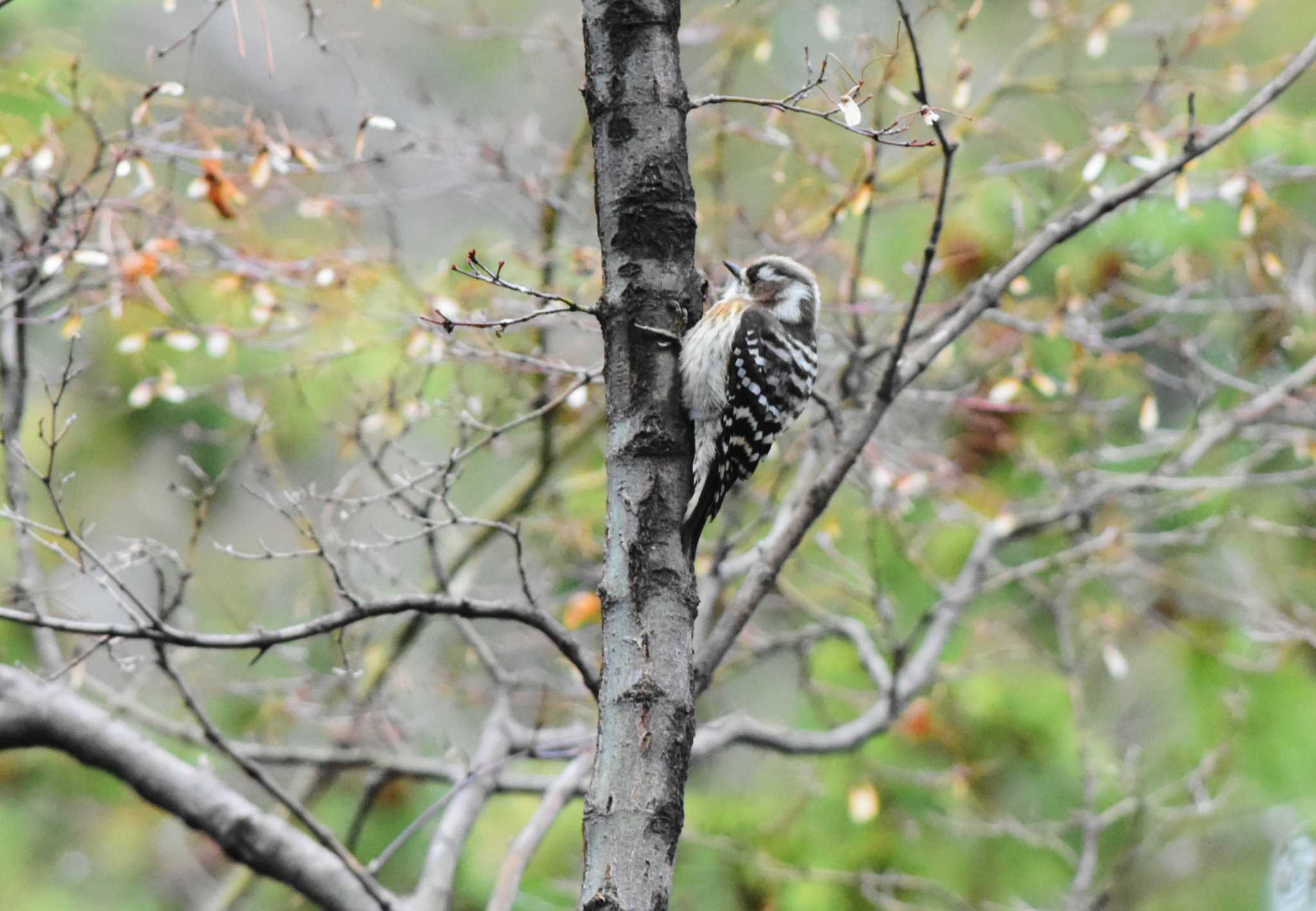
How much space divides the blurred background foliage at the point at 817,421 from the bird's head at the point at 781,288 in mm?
240

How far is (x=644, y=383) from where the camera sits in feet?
7.68

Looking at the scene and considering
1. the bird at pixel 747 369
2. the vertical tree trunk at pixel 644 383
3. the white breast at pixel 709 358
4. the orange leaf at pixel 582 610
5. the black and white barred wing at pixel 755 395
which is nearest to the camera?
the vertical tree trunk at pixel 644 383

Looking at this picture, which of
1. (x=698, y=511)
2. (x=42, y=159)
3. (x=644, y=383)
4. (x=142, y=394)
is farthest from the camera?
(x=142, y=394)

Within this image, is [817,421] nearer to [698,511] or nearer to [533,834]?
[698,511]

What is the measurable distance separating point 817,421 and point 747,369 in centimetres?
73

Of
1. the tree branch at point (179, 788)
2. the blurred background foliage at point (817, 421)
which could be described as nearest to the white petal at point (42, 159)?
the blurred background foliage at point (817, 421)

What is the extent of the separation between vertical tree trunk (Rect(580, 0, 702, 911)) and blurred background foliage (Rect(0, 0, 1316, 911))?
124 cm

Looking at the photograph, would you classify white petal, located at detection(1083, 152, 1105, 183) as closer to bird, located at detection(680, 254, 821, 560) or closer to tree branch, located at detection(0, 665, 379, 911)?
bird, located at detection(680, 254, 821, 560)

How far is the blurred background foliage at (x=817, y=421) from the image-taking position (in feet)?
14.0

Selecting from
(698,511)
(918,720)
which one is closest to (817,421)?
(698,511)

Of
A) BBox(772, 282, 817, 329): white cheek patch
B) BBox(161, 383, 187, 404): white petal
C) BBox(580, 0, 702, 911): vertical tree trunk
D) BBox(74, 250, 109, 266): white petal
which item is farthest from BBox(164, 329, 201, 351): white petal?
BBox(580, 0, 702, 911): vertical tree trunk

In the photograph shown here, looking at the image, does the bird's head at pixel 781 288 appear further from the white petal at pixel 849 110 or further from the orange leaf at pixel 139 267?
the orange leaf at pixel 139 267

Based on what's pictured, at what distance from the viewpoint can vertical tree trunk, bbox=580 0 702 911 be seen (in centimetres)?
212

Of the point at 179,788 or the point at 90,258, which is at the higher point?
the point at 90,258
